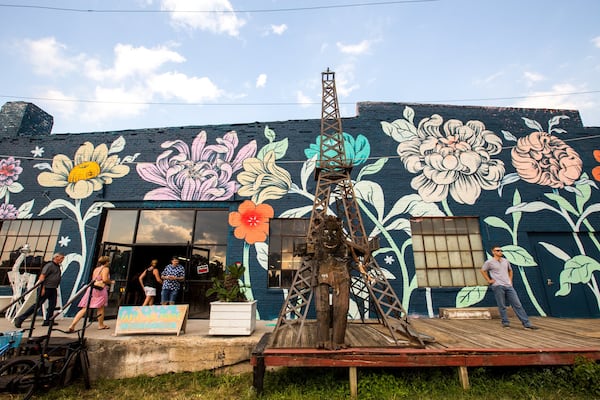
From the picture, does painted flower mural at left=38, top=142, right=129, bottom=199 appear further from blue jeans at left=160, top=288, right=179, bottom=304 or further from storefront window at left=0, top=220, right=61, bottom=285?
blue jeans at left=160, top=288, right=179, bottom=304

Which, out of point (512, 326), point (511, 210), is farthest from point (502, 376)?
point (511, 210)

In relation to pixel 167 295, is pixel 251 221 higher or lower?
higher

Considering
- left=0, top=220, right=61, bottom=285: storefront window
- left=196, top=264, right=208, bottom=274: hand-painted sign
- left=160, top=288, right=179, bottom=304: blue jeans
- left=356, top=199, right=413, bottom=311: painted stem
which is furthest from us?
left=0, top=220, right=61, bottom=285: storefront window

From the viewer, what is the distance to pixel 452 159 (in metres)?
8.80

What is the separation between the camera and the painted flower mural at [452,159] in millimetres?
8539

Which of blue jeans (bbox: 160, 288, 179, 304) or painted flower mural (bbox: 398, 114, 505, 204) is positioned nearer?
blue jeans (bbox: 160, 288, 179, 304)

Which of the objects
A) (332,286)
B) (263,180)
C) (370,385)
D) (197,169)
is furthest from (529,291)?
(197,169)

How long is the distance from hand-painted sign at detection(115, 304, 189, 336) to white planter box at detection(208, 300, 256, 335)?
618 millimetres

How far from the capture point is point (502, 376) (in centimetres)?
429

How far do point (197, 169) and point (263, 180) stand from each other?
2.14 metres

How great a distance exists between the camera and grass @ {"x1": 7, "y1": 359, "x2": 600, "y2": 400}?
12.8 feet

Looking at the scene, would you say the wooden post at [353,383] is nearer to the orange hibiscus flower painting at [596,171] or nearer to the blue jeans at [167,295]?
the blue jeans at [167,295]

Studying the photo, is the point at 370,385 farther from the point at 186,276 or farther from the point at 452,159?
the point at 452,159

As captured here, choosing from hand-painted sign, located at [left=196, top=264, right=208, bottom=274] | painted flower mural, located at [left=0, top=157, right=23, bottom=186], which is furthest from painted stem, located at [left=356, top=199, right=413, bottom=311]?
painted flower mural, located at [left=0, top=157, right=23, bottom=186]
